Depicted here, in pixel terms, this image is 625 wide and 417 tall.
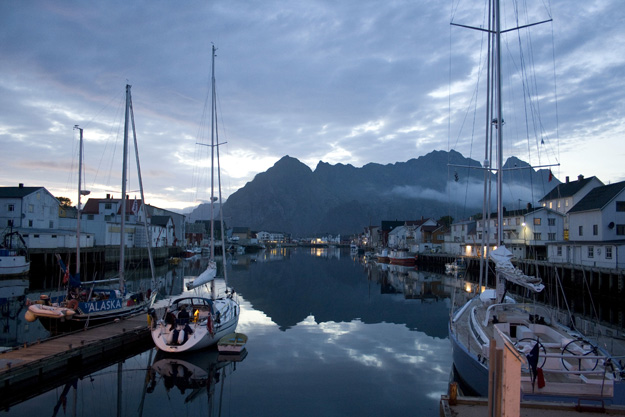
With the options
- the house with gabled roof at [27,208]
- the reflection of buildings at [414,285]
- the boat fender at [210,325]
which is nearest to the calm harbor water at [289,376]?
the boat fender at [210,325]

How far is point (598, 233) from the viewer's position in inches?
1980

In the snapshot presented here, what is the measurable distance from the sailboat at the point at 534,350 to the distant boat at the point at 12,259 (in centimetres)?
5080

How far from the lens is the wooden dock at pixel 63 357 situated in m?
15.2

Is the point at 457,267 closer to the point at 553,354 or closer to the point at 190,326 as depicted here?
the point at 190,326

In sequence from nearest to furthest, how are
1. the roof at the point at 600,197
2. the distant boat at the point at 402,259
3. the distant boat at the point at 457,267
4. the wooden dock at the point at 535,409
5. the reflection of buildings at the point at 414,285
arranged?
the wooden dock at the point at 535,409, the reflection of buildings at the point at 414,285, the roof at the point at 600,197, the distant boat at the point at 457,267, the distant boat at the point at 402,259

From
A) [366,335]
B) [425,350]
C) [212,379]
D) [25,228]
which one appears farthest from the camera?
[25,228]

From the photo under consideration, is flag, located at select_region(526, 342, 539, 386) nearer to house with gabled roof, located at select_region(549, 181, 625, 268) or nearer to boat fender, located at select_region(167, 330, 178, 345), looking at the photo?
boat fender, located at select_region(167, 330, 178, 345)

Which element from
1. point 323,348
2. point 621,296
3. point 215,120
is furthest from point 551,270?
point 215,120

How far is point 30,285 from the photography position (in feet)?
151

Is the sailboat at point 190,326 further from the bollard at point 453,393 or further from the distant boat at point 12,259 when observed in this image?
the distant boat at point 12,259

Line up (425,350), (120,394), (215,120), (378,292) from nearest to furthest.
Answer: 1. (120,394)
2. (425,350)
3. (215,120)
4. (378,292)

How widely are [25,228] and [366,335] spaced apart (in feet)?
189

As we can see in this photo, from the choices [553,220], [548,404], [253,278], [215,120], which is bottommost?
[253,278]

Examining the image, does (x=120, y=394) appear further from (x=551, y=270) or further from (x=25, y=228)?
(x=25, y=228)
